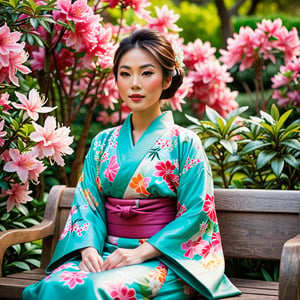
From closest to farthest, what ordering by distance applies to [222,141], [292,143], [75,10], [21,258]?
[75,10] < [292,143] < [222,141] < [21,258]

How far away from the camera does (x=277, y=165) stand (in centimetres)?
285

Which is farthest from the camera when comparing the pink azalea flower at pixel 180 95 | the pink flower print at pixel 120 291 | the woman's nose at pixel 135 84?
the pink azalea flower at pixel 180 95

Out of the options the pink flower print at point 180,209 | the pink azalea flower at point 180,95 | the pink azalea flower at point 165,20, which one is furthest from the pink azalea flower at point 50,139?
the pink azalea flower at point 165,20

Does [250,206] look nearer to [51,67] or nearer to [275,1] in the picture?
[51,67]

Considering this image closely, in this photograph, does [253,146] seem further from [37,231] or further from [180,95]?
[37,231]

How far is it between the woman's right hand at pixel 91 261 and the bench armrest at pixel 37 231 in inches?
16.0

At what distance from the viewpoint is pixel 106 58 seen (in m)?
3.19

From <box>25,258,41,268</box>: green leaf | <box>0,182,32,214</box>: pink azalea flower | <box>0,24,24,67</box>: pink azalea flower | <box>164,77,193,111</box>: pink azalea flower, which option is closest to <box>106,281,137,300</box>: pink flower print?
<box>0,182,32,214</box>: pink azalea flower

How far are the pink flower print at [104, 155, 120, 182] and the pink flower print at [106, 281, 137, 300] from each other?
521 millimetres

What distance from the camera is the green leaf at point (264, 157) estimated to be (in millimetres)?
2846

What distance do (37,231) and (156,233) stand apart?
0.70 m

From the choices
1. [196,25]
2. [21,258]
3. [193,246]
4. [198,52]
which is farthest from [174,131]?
[196,25]

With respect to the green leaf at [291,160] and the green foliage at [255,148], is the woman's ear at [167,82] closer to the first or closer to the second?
the green foliage at [255,148]

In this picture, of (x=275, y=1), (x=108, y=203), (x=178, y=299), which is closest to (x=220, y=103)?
(x=108, y=203)
